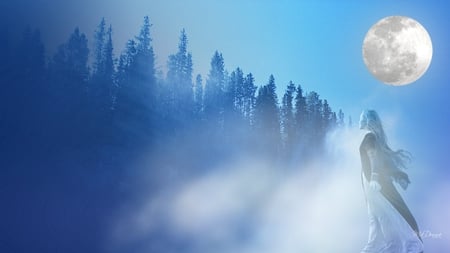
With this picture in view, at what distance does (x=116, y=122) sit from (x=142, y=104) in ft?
2.83

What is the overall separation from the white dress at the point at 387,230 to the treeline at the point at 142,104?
147 inches

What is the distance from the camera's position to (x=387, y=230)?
399 inches

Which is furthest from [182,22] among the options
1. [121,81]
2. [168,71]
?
[121,81]

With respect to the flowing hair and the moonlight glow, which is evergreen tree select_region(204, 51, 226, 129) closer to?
the moonlight glow

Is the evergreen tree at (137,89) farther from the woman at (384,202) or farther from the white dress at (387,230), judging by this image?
the white dress at (387,230)

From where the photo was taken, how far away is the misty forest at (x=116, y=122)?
453 inches

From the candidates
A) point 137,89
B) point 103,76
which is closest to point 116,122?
point 137,89

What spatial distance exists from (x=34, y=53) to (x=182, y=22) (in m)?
3.86

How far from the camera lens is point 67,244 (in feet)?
36.6

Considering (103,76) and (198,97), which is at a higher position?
(103,76)

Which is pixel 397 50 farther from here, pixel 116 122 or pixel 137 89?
pixel 116 122

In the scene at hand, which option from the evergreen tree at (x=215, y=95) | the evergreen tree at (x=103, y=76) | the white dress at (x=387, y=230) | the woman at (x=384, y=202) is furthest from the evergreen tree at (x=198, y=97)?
the white dress at (x=387, y=230)

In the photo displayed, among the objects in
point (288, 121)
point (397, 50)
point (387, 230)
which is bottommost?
point (387, 230)

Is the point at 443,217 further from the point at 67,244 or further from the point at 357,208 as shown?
the point at 67,244
